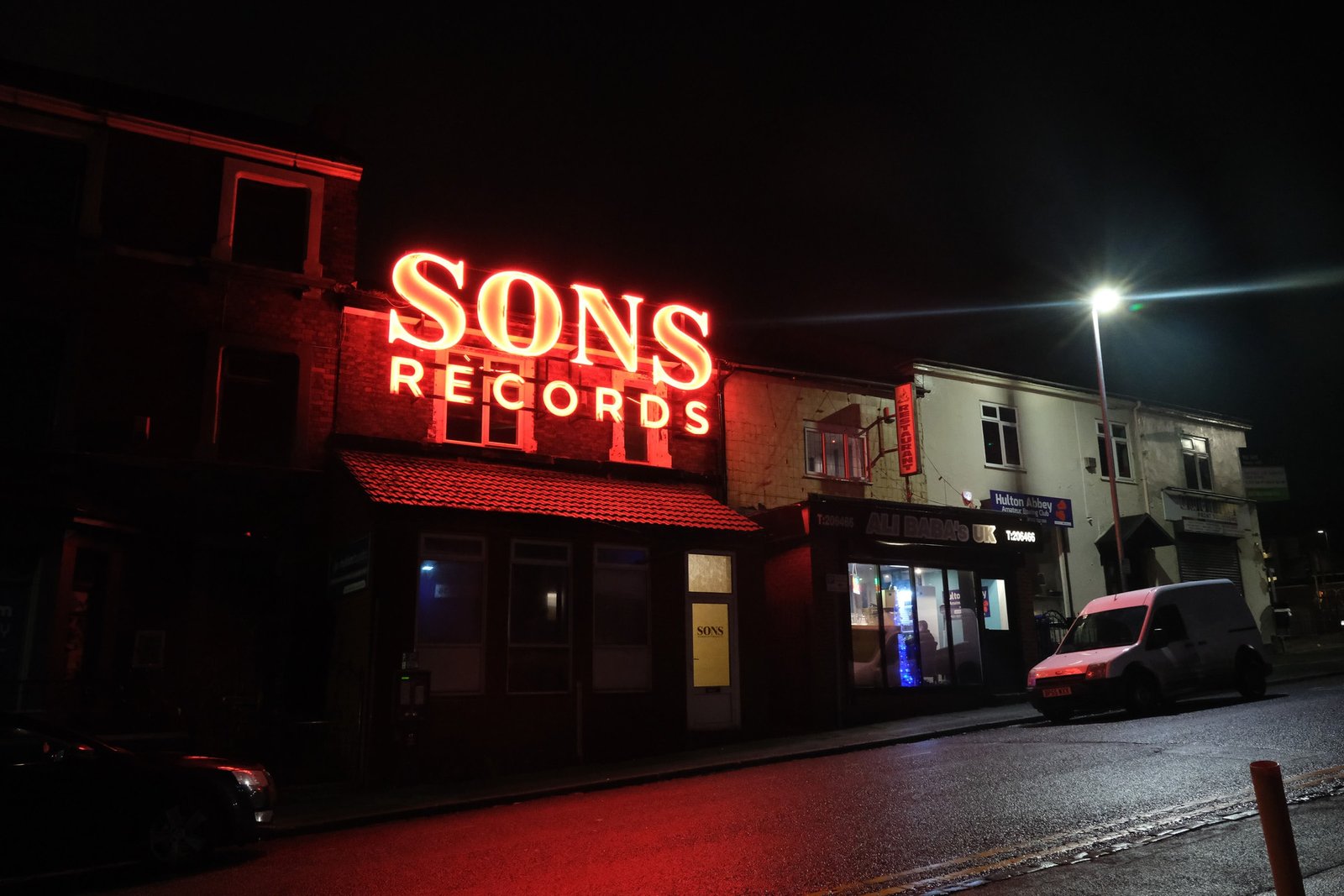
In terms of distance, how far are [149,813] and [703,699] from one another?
10.7 metres

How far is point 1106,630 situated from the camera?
653 inches

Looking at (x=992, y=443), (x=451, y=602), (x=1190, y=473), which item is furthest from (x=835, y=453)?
(x=1190, y=473)

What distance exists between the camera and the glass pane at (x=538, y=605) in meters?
16.4

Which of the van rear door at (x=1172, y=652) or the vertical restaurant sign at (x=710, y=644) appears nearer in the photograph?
the van rear door at (x=1172, y=652)

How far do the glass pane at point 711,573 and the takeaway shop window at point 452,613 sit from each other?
4344mm

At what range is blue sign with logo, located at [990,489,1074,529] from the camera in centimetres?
2447

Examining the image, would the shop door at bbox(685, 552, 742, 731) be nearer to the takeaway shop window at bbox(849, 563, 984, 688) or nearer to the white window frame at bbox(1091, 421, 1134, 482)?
the takeaway shop window at bbox(849, 563, 984, 688)

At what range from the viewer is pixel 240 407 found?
54.3 feet

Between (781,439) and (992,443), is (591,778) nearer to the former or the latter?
(781,439)

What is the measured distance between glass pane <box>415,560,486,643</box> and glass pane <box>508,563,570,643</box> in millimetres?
588

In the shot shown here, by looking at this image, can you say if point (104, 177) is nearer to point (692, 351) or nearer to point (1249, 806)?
point (692, 351)

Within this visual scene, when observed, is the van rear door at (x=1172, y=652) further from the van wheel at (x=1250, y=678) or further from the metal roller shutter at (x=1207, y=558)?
the metal roller shutter at (x=1207, y=558)

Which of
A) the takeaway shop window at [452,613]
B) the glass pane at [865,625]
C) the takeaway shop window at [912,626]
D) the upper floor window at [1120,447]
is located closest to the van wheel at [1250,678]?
the takeaway shop window at [912,626]

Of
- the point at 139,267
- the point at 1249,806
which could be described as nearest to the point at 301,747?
the point at 139,267
